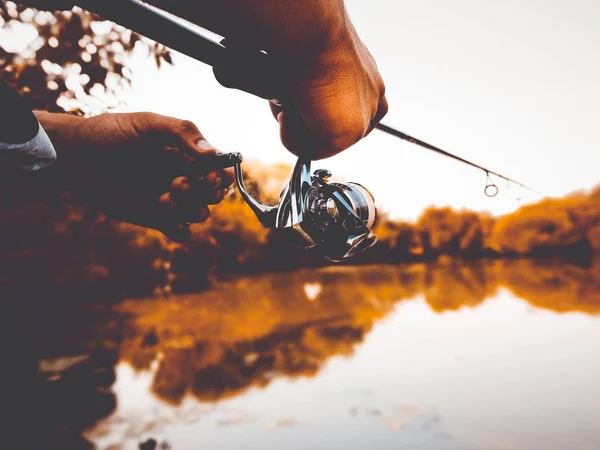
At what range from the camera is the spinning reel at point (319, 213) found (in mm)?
1201

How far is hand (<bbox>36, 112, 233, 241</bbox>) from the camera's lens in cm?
153

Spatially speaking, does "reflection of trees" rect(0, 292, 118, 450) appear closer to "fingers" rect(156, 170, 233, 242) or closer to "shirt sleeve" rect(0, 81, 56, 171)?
"fingers" rect(156, 170, 233, 242)

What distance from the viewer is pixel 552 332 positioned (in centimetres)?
939

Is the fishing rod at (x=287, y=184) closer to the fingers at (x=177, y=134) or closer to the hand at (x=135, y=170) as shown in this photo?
the fingers at (x=177, y=134)

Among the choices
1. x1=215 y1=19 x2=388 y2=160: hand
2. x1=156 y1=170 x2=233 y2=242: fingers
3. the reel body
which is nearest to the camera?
x1=215 y1=19 x2=388 y2=160: hand

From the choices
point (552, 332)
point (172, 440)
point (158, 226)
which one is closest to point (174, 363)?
point (172, 440)

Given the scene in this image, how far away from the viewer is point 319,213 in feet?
4.23

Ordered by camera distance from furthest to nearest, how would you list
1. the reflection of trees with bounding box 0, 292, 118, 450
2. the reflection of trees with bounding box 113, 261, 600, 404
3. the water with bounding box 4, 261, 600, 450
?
the reflection of trees with bounding box 113, 261, 600, 404 < the water with bounding box 4, 261, 600, 450 < the reflection of trees with bounding box 0, 292, 118, 450

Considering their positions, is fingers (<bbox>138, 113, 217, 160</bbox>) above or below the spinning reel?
above

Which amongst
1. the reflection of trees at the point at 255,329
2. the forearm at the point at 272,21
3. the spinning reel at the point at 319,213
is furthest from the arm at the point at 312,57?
the reflection of trees at the point at 255,329

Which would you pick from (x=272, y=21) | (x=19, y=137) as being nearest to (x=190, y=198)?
(x=19, y=137)

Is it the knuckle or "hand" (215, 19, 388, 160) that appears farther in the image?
the knuckle

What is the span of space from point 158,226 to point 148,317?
11.7m

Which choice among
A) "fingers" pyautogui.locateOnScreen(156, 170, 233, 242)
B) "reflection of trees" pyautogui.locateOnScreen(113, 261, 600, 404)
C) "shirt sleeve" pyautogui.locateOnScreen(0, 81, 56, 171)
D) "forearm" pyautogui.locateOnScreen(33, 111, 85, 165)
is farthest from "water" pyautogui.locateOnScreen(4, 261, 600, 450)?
"shirt sleeve" pyautogui.locateOnScreen(0, 81, 56, 171)
